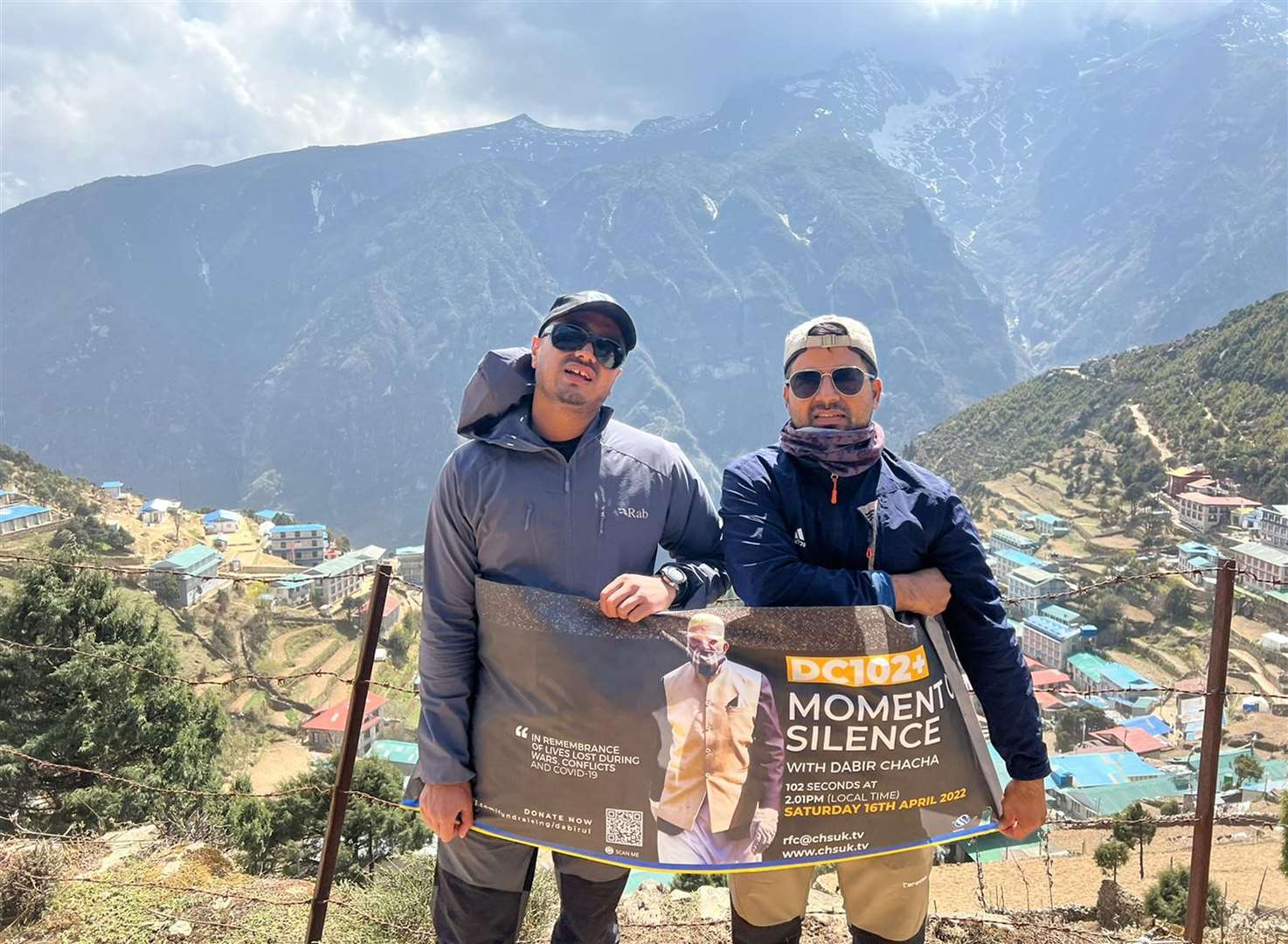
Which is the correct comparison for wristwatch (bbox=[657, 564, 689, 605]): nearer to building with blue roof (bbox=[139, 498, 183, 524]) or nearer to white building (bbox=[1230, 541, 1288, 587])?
white building (bbox=[1230, 541, 1288, 587])

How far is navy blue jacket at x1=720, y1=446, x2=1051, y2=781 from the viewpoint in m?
2.28

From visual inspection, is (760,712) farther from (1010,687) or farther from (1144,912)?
(1144,912)

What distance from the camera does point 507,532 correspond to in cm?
234

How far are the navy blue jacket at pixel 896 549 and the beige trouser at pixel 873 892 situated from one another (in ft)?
1.42

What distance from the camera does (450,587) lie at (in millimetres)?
2367

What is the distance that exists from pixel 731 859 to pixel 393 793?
16.2 m

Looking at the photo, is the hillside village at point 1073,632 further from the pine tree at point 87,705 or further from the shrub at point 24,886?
the shrub at point 24,886

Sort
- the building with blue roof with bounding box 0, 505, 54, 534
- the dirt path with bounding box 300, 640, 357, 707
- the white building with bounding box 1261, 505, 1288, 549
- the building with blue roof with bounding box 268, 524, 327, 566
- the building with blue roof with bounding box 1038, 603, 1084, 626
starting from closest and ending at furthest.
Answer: the dirt path with bounding box 300, 640, 357, 707
the building with blue roof with bounding box 0, 505, 54, 534
the white building with bounding box 1261, 505, 1288, 549
the building with blue roof with bounding box 1038, 603, 1084, 626
the building with blue roof with bounding box 268, 524, 327, 566

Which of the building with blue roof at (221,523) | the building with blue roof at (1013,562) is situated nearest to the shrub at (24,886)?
the building with blue roof at (1013,562)

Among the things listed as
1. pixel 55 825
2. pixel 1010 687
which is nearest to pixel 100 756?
pixel 55 825

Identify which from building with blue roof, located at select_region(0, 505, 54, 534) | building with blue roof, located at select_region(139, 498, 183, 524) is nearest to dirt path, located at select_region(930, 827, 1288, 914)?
building with blue roof, located at select_region(0, 505, 54, 534)

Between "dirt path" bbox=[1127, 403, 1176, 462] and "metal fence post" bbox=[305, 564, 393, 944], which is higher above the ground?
"dirt path" bbox=[1127, 403, 1176, 462]

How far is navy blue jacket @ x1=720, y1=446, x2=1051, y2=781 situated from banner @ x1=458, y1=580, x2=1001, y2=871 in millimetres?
112

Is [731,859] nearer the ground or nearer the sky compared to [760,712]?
nearer the ground
